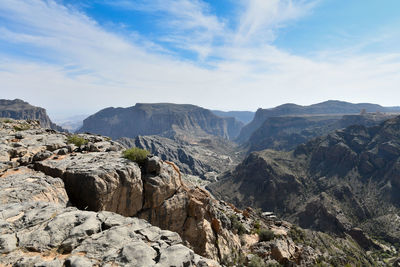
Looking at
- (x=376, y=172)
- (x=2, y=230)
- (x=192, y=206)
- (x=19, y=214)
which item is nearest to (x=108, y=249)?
(x=2, y=230)

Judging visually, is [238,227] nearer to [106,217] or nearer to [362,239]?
[106,217]

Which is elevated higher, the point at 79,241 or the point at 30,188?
the point at 30,188

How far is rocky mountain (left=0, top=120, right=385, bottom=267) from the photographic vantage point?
392 inches

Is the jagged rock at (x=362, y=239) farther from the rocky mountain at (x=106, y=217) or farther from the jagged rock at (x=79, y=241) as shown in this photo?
the jagged rock at (x=79, y=241)

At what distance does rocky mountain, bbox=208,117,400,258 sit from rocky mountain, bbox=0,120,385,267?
10387 cm

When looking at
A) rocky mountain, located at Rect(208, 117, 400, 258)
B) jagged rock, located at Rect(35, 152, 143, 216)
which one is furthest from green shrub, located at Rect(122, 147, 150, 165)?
rocky mountain, located at Rect(208, 117, 400, 258)

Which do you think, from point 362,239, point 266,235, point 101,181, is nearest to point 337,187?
point 362,239

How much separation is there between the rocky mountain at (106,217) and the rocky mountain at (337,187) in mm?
103870

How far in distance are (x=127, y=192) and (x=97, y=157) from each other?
5.39 m

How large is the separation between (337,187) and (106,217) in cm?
16560

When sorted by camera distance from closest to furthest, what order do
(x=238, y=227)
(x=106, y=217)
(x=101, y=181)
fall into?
1. (x=106, y=217)
2. (x=101, y=181)
3. (x=238, y=227)

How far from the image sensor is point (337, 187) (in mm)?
145875

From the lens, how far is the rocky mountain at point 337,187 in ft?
391

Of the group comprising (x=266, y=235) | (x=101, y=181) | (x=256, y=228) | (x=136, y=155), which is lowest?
(x=256, y=228)
